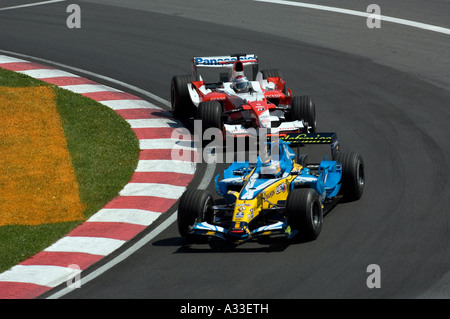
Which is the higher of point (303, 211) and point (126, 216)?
point (303, 211)

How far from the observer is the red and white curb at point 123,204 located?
12898 millimetres

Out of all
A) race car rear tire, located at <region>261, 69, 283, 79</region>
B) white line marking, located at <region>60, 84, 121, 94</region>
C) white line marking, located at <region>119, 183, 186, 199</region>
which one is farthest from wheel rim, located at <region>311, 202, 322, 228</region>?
white line marking, located at <region>60, 84, 121, 94</region>

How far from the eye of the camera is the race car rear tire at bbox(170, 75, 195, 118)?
20172 mm

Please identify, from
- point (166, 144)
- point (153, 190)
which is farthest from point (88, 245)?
point (166, 144)

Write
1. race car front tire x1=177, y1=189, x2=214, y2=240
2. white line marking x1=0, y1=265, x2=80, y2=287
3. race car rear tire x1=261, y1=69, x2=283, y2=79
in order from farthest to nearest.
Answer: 1. race car rear tire x1=261, y1=69, x2=283, y2=79
2. race car front tire x1=177, y1=189, x2=214, y2=240
3. white line marking x1=0, y1=265, x2=80, y2=287

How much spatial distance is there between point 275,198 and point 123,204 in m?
2.99

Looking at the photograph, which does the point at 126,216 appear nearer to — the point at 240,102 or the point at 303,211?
the point at 303,211

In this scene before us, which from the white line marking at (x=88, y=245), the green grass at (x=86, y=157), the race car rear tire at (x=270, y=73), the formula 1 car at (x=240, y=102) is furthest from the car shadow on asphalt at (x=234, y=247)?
the race car rear tire at (x=270, y=73)

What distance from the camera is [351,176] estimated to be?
14.6 metres

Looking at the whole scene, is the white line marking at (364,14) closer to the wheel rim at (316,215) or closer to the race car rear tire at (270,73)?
the race car rear tire at (270,73)

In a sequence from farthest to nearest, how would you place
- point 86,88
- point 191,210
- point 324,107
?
point 86,88
point 324,107
point 191,210
